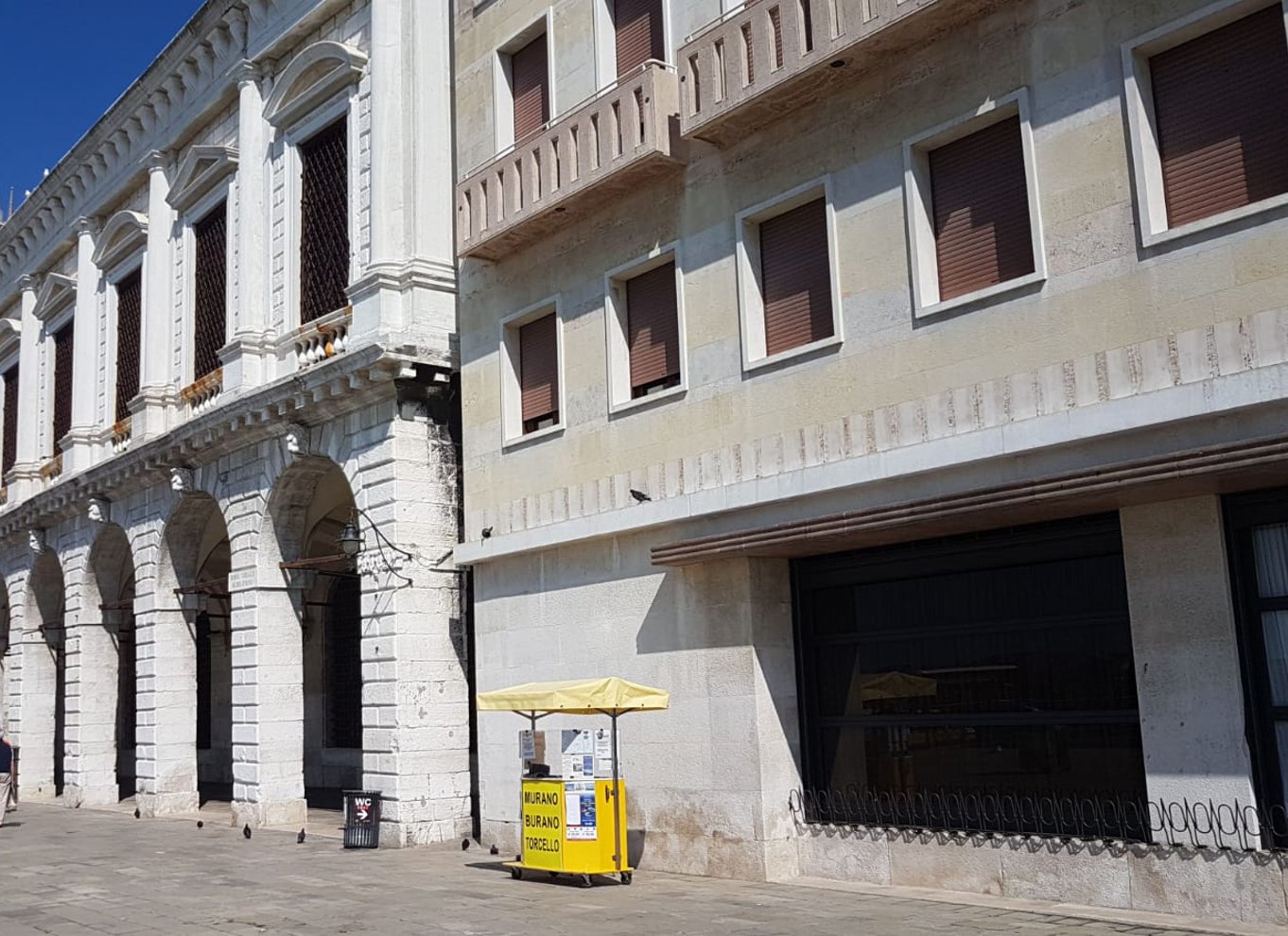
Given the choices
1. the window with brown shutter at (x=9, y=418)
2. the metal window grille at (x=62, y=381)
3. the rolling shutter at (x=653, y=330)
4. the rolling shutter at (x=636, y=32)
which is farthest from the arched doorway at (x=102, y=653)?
the rolling shutter at (x=636, y=32)

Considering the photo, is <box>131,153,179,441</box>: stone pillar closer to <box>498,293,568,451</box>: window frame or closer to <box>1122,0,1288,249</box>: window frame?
<box>498,293,568,451</box>: window frame

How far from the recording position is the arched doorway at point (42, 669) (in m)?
32.6

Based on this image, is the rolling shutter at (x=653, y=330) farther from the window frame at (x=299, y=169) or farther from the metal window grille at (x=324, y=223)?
the metal window grille at (x=324, y=223)

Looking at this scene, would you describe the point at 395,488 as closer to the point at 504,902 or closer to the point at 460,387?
the point at 460,387

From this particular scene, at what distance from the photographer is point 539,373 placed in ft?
58.9

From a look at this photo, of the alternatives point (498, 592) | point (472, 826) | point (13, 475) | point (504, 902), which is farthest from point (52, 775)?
point (504, 902)

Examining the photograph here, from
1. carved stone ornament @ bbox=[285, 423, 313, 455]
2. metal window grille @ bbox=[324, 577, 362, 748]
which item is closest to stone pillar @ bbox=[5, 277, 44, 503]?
metal window grille @ bbox=[324, 577, 362, 748]

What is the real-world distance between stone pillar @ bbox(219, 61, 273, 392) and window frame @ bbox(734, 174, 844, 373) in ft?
36.4

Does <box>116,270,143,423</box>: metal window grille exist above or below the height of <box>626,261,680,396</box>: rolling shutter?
above

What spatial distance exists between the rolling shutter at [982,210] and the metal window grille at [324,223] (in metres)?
11.4

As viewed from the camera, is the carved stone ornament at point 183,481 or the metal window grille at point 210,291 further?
the metal window grille at point 210,291

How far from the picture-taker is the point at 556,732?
1708cm

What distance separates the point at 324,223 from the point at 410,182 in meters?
2.67

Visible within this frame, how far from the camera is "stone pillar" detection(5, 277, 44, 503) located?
111ft
